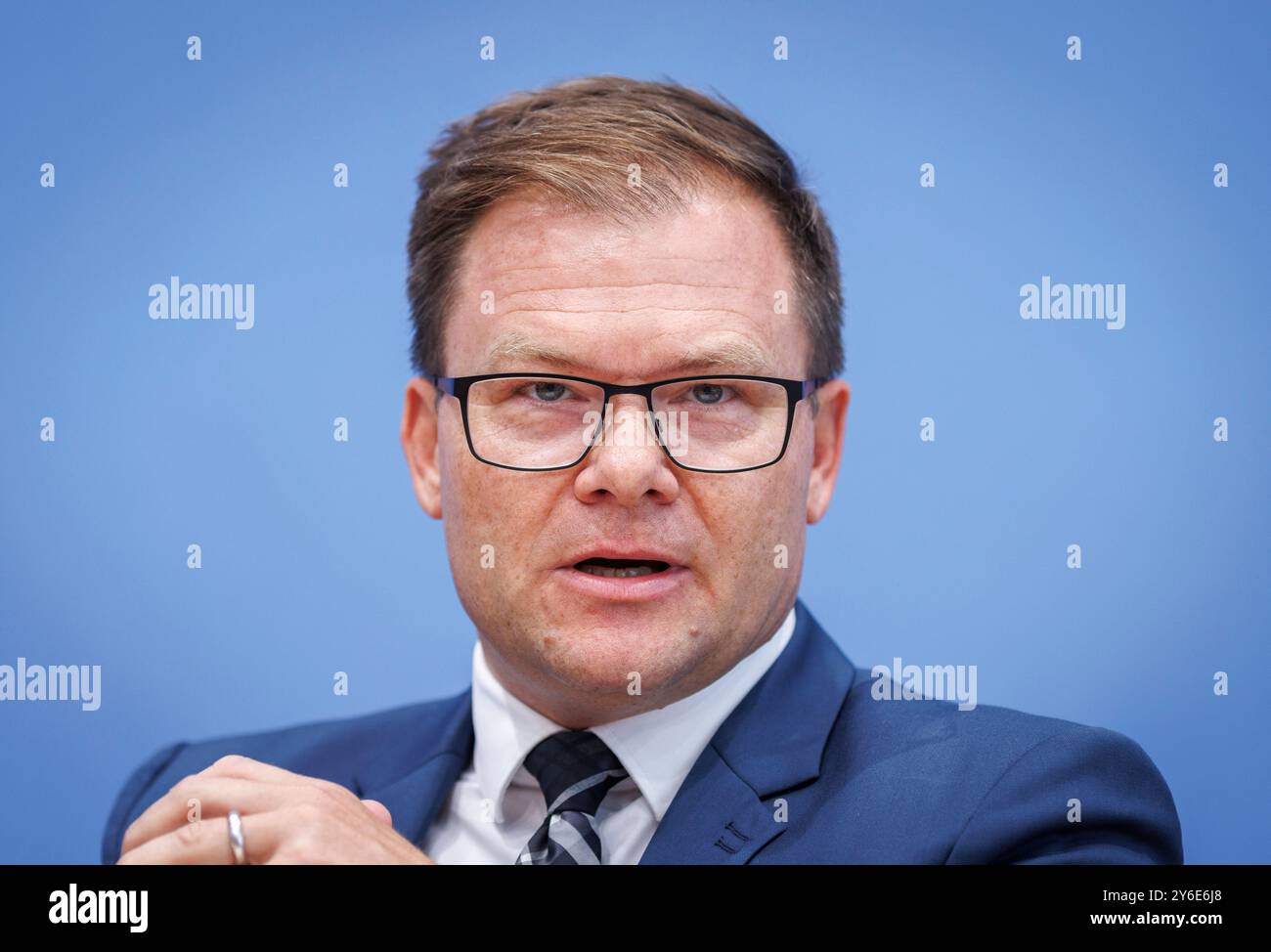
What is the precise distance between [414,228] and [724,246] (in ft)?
2.17

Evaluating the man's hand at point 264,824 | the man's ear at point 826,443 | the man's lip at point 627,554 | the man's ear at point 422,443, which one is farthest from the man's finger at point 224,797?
the man's ear at point 826,443

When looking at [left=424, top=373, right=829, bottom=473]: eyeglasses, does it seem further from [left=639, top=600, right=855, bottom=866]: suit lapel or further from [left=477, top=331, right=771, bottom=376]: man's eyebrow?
[left=639, top=600, right=855, bottom=866]: suit lapel

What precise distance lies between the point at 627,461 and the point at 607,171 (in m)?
0.51

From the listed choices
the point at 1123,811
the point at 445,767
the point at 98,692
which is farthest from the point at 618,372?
the point at 98,692

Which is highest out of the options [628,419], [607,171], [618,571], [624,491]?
[607,171]

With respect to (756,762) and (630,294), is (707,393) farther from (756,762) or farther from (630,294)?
(756,762)

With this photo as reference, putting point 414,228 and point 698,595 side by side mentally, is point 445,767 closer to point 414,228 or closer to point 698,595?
point 698,595

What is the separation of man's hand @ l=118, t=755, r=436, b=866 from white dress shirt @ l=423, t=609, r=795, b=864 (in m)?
0.35

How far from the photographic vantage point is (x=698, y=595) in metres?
2.09

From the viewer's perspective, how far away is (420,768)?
7.82ft

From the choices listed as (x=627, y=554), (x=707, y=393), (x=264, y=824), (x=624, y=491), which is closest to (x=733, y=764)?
(x=627, y=554)

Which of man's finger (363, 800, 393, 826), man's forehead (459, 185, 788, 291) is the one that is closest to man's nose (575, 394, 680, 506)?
man's forehead (459, 185, 788, 291)

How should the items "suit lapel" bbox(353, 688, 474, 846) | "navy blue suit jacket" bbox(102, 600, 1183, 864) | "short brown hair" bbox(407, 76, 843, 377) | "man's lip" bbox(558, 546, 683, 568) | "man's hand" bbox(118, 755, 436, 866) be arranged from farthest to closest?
1. "suit lapel" bbox(353, 688, 474, 846)
2. "short brown hair" bbox(407, 76, 843, 377)
3. "man's lip" bbox(558, 546, 683, 568)
4. "navy blue suit jacket" bbox(102, 600, 1183, 864)
5. "man's hand" bbox(118, 755, 436, 866)

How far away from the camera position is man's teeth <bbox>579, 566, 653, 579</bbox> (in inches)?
82.0
